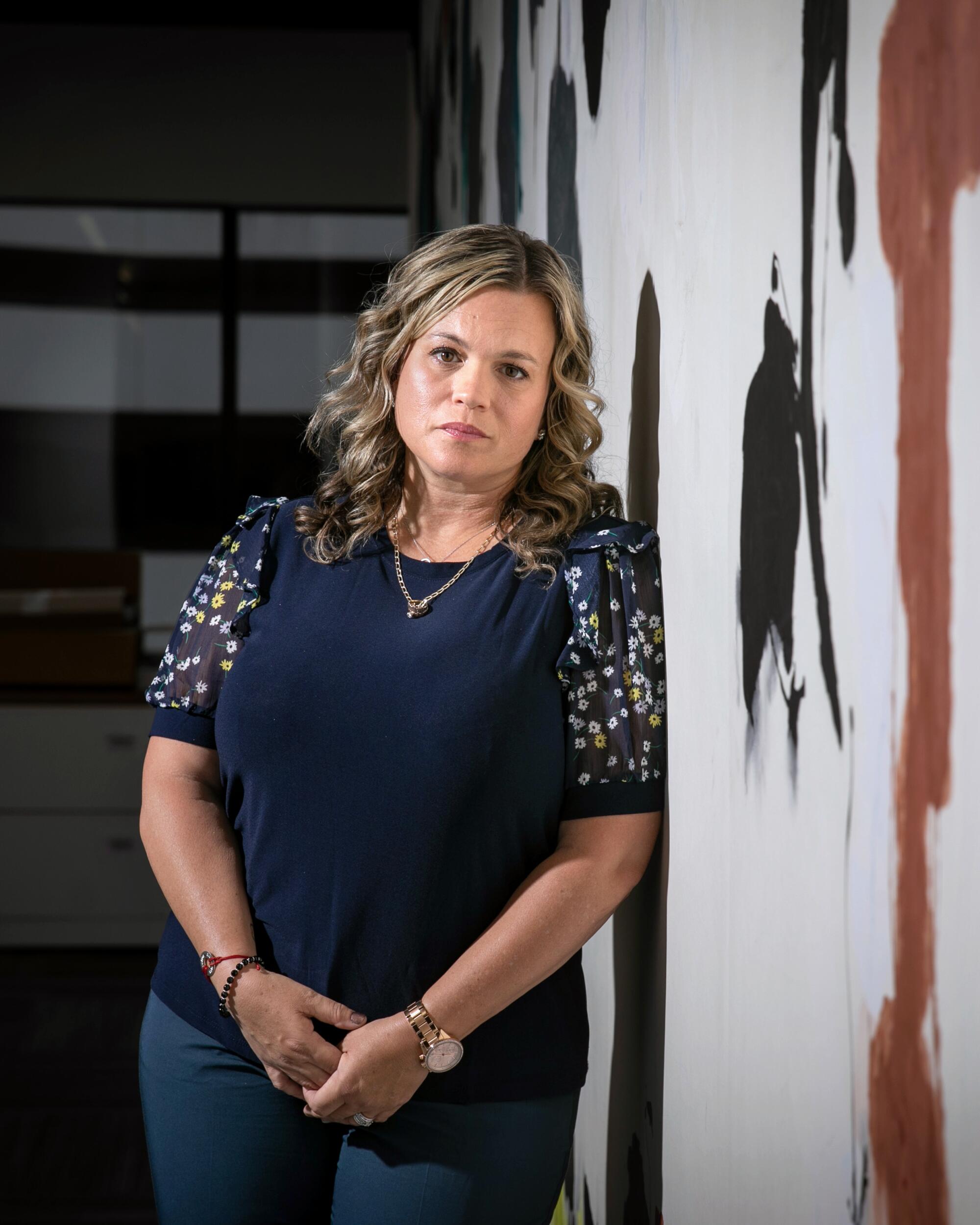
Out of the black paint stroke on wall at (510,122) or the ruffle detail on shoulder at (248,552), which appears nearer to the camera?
the ruffle detail on shoulder at (248,552)

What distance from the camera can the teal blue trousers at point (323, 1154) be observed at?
39.6 inches

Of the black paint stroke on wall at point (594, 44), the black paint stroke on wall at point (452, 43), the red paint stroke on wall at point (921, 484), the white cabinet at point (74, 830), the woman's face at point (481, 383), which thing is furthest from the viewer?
the white cabinet at point (74, 830)

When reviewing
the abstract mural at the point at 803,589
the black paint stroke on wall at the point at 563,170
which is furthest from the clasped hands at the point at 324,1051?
the black paint stroke on wall at the point at 563,170

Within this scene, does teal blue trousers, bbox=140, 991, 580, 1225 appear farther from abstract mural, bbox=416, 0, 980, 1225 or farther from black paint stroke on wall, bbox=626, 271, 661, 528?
black paint stroke on wall, bbox=626, 271, 661, 528

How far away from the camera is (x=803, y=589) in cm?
69

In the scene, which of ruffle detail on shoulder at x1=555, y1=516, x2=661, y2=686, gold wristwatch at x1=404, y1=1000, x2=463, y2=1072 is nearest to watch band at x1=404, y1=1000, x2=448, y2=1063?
gold wristwatch at x1=404, y1=1000, x2=463, y2=1072

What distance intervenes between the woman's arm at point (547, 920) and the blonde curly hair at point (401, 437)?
0.24 meters

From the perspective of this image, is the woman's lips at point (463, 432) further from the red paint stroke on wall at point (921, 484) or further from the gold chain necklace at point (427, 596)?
the red paint stroke on wall at point (921, 484)

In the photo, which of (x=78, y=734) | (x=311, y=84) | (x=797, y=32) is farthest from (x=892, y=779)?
(x=311, y=84)

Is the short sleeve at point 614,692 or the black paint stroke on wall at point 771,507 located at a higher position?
the black paint stroke on wall at point 771,507

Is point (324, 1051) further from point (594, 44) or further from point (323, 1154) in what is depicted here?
point (594, 44)

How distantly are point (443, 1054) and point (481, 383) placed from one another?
58cm

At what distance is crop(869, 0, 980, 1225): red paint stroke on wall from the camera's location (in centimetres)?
50

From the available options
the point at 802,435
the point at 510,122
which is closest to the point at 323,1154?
the point at 802,435
